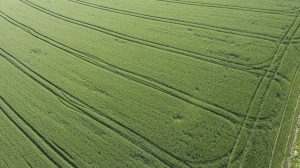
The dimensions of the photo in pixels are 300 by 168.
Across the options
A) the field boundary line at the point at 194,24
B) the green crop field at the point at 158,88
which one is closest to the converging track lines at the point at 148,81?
the green crop field at the point at 158,88

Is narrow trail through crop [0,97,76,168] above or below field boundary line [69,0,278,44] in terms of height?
below

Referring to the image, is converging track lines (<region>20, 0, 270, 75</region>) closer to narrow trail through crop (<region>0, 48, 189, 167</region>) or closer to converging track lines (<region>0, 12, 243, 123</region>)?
converging track lines (<region>0, 12, 243, 123</region>)

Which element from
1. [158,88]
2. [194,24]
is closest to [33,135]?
[158,88]

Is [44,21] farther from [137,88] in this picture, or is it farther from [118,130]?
[118,130]

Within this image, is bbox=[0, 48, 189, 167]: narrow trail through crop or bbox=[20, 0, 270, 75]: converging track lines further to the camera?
bbox=[20, 0, 270, 75]: converging track lines

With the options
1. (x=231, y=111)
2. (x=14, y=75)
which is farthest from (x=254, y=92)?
(x=14, y=75)

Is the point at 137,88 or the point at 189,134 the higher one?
the point at 137,88

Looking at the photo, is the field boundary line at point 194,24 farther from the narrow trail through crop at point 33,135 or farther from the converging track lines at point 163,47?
the narrow trail through crop at point 33,135

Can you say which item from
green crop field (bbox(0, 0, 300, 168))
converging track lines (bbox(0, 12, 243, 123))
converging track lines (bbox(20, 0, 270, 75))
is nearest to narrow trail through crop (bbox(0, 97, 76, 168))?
green crop field (bbox(0, 0, 300, 168))
